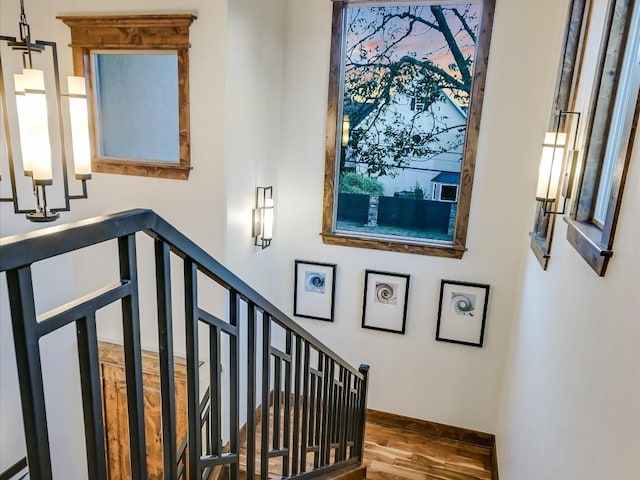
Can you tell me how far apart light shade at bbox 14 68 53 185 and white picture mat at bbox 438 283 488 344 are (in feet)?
10.5

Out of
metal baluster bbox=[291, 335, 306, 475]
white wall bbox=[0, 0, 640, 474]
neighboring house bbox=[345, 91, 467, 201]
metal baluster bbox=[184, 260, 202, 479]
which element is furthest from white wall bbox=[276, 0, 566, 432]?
metal baluster bbox=[184, 260, 202, 479]

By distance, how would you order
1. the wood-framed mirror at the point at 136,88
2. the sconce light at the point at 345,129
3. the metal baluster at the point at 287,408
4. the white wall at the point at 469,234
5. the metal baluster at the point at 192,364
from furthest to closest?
the sconce light at the point at 345,129, the white wall at the point at 469,234, the wood-framed mirror at the point at 136,88, the metal baluster at the point at 287,408, the metal baluster at the point at 192,364

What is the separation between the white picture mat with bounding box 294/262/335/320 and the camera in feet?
14.0

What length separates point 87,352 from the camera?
78 centimetres

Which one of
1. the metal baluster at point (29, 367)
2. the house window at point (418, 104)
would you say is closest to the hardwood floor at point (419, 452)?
the house window at point (418, 104)

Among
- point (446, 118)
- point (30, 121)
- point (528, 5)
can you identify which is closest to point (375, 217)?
point (446, 118)

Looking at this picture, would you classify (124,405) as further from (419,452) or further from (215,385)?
(215,385)

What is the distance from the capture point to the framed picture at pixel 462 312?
12.9 feet

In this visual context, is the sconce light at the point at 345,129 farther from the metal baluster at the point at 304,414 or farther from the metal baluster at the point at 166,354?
the metal baluster at the point at 166,354

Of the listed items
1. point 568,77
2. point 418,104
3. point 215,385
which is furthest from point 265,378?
point 418,104

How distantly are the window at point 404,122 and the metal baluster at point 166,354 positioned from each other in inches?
124

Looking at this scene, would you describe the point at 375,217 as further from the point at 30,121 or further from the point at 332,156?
the point at 30,121

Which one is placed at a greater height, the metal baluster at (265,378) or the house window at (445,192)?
the house window at (445,192)

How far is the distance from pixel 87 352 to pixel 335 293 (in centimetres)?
357
